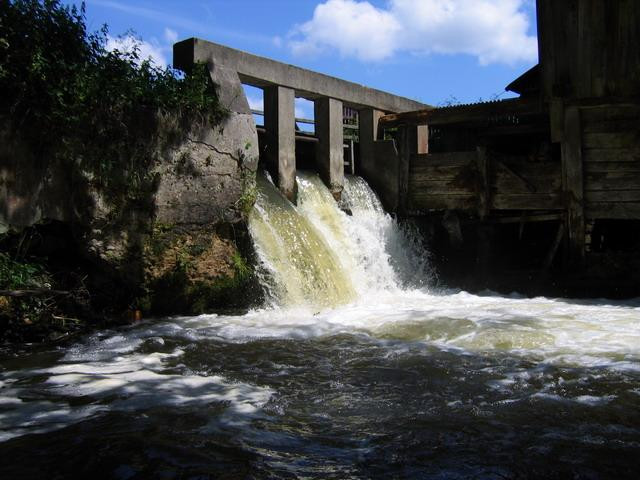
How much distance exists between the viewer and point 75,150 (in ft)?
23.2

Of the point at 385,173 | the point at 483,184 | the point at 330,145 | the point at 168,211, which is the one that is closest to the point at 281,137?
the point at 330,145

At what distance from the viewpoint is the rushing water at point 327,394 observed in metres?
3.37

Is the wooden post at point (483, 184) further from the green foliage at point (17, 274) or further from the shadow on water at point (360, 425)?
the green foliage at point (17, 274)

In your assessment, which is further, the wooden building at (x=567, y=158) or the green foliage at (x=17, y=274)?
the wooden building at (x=567, y=158)

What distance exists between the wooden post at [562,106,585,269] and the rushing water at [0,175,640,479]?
218 centimetres

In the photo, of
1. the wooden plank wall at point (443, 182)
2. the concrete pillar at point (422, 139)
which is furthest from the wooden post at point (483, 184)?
the concrete pillar at point (422, 139)

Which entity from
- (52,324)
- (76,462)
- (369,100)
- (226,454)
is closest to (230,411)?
(226,454)

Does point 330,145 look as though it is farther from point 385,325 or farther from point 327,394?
point 327,394

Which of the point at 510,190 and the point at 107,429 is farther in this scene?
the point at 510,190

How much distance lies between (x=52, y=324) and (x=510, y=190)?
26.9ft

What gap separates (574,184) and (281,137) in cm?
518

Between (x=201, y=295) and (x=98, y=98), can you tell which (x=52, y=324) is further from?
(x=98, y=98)

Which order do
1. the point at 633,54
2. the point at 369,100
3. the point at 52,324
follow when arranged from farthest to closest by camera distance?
the point at 369,100
the point at 633,54
the point at 52,324

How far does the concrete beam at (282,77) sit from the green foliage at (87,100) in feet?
3.04
